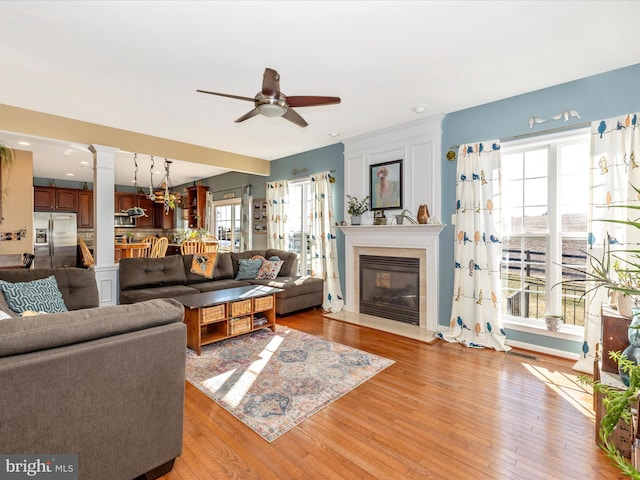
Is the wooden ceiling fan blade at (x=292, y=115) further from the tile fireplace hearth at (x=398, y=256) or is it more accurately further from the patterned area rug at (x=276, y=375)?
the patterned area rug at (x=276, y=375)

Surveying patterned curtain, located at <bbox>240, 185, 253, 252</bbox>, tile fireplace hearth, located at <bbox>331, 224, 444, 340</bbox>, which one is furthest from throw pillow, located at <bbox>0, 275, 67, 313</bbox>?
patterned curtain, located at <bbox>240, 185, 253, 252</bbox>

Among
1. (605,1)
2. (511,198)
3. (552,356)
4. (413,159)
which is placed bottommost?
(552,356)

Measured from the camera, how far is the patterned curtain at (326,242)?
17.1 ft

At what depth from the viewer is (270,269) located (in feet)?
17.3

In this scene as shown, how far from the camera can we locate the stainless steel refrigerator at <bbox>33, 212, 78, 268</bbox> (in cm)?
725

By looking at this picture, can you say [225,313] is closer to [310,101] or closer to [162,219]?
[310,101]

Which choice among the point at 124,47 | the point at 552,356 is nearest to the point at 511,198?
the point at 552,356

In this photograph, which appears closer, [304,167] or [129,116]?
[129,116]

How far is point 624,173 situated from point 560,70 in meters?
1.09

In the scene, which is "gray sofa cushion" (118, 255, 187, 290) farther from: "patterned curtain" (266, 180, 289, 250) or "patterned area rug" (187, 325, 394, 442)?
"patterned curtain" (266, 180, 289, 250)

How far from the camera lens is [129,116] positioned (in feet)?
13.1

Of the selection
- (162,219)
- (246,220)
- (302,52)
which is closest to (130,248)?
(246,220)

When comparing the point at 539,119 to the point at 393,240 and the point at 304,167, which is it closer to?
the point at 393,240

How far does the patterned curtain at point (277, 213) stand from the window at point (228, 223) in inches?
53.5
